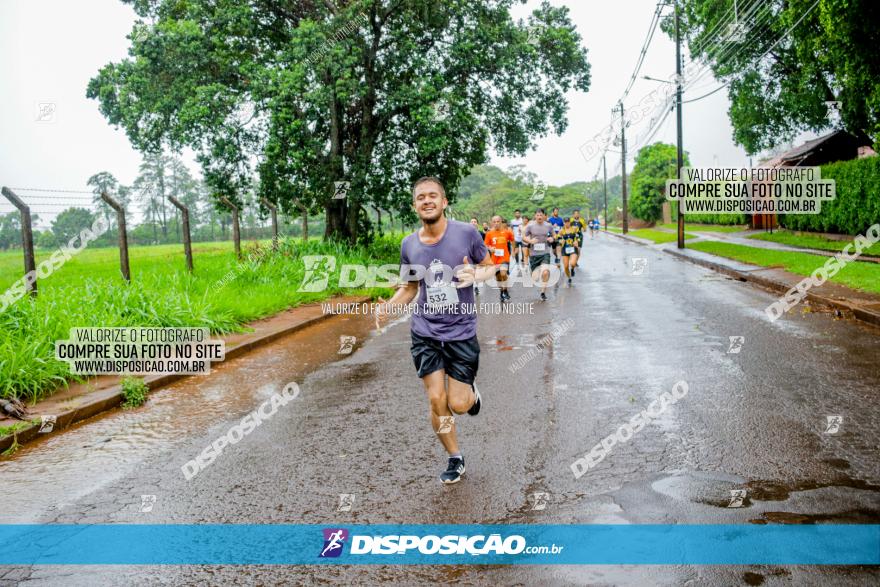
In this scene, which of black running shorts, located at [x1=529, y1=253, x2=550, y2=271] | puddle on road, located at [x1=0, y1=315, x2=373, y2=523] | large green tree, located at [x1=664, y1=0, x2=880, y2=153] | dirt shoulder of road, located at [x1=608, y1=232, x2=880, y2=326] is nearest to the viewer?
puddle on road, located at [x1=0, y1=315, x2=373, y2=523]

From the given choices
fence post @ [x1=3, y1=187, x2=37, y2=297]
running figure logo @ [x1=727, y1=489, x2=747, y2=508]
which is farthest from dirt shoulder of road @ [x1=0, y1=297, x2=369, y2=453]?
running figure logo @ [x1=727, y1=489, x2=747, y2=508]

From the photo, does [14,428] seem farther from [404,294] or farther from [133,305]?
[133,305]

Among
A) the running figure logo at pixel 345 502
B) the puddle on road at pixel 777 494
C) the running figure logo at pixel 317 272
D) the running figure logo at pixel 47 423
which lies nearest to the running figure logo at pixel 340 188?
the running figure logo at pixel 317 272

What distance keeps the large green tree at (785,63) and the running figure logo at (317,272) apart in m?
13.8

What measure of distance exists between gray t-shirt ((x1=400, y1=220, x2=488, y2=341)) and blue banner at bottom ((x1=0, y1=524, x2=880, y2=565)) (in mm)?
1307

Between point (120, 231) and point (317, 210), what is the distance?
43.9 ft

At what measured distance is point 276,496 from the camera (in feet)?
14.7

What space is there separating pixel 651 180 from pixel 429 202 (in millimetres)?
70158

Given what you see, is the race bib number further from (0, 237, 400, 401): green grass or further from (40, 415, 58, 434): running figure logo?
(0, 237, 400, 401): green grass

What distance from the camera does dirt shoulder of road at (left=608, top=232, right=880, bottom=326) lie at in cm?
1074

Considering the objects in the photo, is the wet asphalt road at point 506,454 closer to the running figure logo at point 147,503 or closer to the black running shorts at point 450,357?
the running figure logo at point 147,503

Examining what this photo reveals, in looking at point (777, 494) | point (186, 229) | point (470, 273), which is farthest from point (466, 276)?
point (186, 229)

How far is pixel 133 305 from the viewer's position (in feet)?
32.3

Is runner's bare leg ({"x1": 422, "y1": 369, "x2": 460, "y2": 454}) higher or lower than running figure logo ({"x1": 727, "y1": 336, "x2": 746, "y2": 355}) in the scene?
higher
